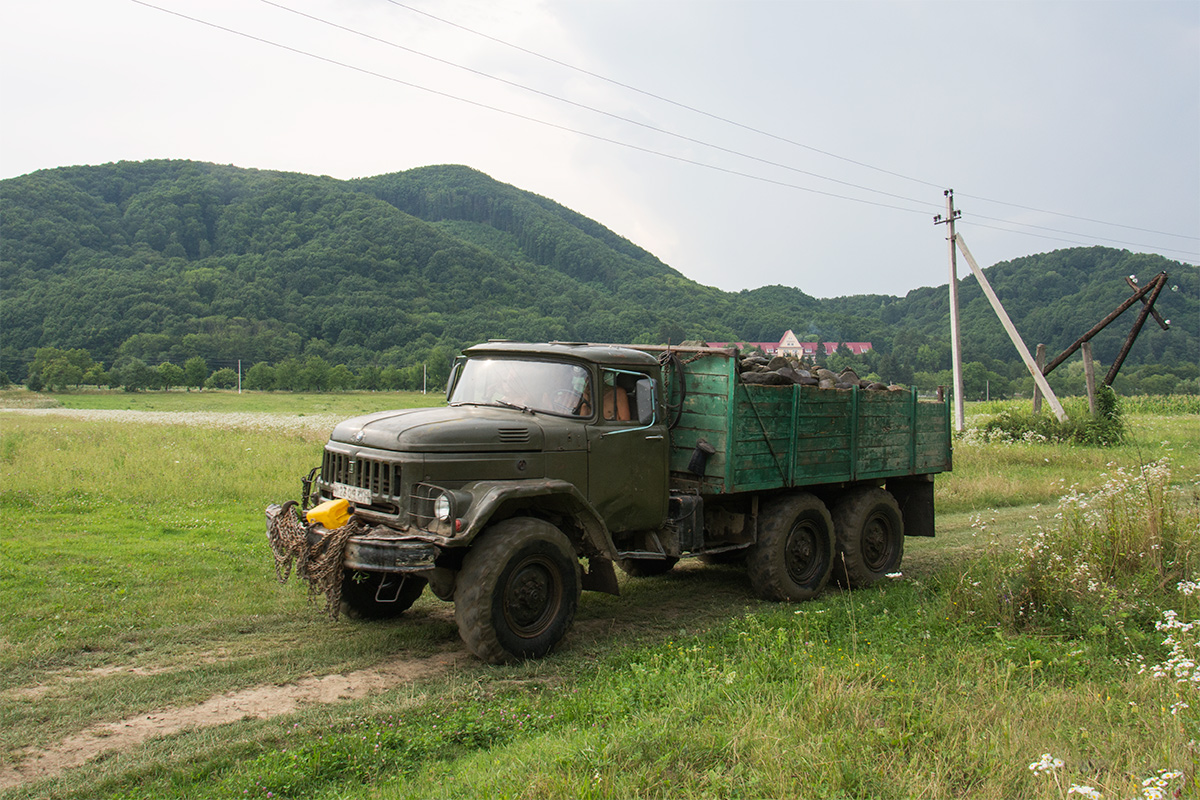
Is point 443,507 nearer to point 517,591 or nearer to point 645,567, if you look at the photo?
point 517,591

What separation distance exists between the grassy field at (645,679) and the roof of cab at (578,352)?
2.42 meters

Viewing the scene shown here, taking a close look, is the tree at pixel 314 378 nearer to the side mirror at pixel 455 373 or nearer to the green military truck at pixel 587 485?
the green military truck at pixel 587 485

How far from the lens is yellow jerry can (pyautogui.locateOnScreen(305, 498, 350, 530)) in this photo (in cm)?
639

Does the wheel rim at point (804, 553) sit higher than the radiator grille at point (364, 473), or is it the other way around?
the radiator grille at point (364, 473)

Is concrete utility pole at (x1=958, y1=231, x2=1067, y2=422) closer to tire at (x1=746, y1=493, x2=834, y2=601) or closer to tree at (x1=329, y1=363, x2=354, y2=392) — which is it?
tire at (x1=746, y1=493, x2=834, y2=601)

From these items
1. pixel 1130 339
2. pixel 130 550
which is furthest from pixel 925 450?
pixel 1130 339

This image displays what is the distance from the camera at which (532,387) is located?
23.7 ft

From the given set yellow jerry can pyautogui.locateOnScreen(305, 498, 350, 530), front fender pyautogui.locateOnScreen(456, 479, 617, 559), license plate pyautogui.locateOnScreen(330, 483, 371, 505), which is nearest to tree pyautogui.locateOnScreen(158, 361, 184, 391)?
license plate pyautogui.locateOnScreen(330, 483, 371, 505)

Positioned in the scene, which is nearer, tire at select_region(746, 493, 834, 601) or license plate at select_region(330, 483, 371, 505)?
license plate at select_region(330, 483, 371, 505)

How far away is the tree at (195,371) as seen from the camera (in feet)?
225

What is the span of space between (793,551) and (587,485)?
9.73 feet

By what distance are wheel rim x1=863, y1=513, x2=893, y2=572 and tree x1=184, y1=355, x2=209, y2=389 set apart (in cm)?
6980

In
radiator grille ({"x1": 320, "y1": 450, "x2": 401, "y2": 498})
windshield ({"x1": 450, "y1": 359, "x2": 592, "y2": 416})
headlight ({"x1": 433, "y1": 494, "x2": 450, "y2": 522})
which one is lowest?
headlight ({"x1": 433, "y1": 494, "x2": 450, "y2": 522})

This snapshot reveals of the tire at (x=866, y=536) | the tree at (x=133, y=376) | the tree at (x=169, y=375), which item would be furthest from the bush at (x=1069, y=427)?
the tree at (x=133, y=376)
